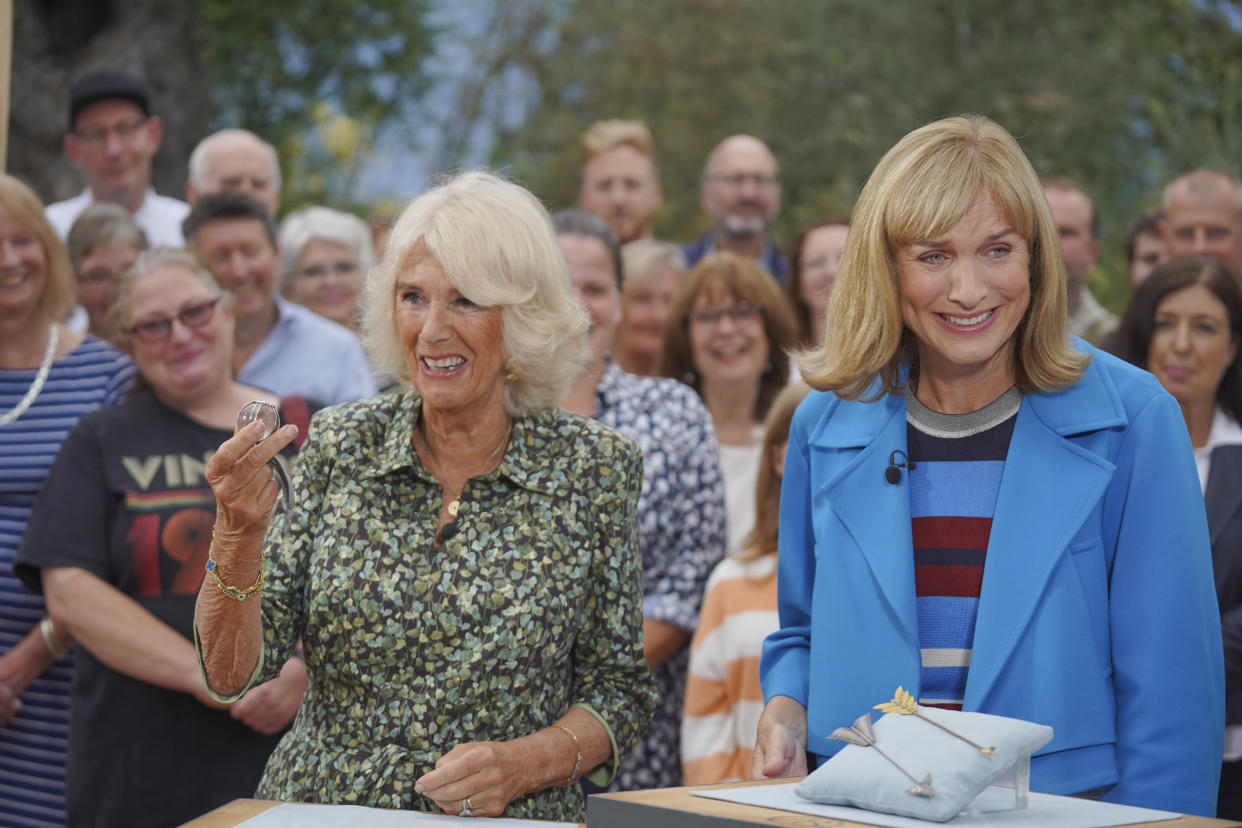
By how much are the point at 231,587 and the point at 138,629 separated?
4.34 feet

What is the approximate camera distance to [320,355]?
229 inches

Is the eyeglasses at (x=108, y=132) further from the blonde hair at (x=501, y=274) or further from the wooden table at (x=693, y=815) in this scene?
the wooden table at (x=693, y=815)

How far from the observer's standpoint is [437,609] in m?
2.88

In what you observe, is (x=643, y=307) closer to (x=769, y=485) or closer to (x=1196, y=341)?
(x=769, y=485)

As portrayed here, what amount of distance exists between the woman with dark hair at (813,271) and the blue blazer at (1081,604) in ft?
11.1

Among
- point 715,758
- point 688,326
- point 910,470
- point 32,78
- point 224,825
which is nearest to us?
point 224,825

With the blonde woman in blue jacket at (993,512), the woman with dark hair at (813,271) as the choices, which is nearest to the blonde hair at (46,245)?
the woman with dark hair at (813,271)

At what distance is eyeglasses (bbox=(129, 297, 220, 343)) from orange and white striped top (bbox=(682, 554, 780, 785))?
177 centimetres

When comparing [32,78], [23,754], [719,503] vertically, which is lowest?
[23,754]

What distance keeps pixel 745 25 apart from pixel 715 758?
16212 mm

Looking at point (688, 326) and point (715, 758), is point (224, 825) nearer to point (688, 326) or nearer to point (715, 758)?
point (715, 758)

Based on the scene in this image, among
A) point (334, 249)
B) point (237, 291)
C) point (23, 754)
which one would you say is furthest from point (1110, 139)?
point (23, 754)

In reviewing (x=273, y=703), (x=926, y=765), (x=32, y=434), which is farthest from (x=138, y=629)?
(x=926, y=765)

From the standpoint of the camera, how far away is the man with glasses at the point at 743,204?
707 centimetres
